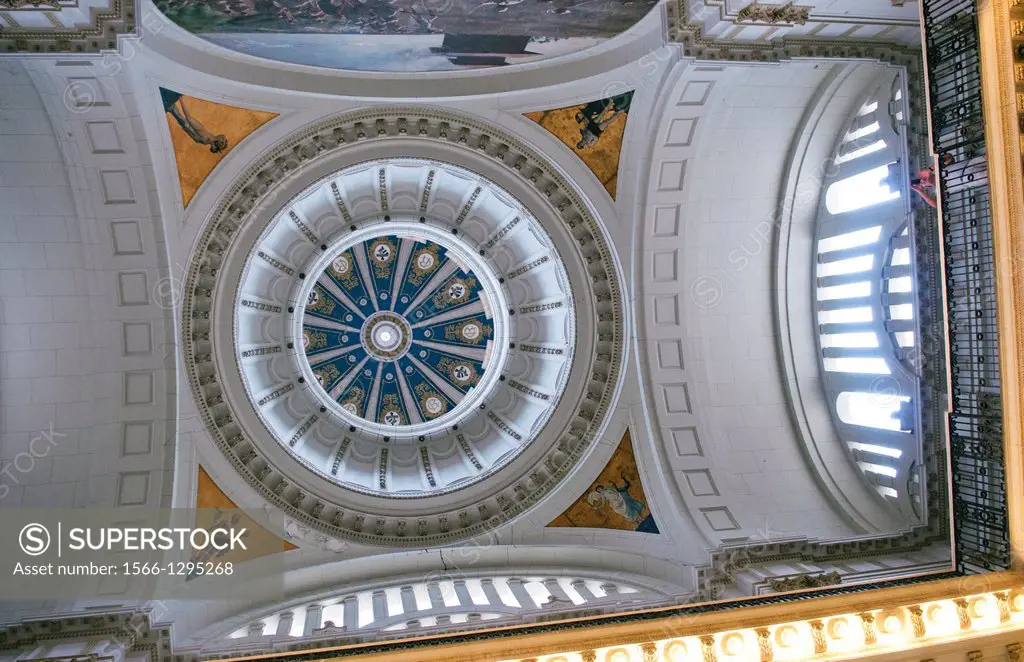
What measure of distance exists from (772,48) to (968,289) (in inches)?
209

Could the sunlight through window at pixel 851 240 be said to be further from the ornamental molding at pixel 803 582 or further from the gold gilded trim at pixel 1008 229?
the ornamental molding at pixel 803 582

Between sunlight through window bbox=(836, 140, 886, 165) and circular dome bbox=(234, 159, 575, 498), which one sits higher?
sunlight through window bbox=(836, 140, 886, 165)

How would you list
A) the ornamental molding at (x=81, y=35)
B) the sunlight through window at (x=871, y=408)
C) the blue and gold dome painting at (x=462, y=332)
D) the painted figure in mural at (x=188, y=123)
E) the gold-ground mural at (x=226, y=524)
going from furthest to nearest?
the blue and gold dome painting at (x=462, y=332)
the sunlight through window at (x=871, y=408)
the gold-ground mural at (x=226, y=524)
the painted figure in mural at (x=188, y=123)
the ornamental molding at (x=81, y=35)

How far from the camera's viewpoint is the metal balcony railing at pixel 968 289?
980cm

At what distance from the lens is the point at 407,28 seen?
11.8 m

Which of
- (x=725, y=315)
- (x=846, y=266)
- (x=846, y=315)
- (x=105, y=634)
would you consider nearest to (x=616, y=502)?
(x=725, y=315)

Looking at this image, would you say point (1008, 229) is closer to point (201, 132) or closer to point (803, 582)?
point (803, 582)

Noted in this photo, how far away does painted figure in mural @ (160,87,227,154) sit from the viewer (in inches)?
487

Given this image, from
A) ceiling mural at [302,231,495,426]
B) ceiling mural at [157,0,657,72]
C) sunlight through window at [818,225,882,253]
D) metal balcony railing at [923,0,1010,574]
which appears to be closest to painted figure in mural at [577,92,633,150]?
ceiling mural at [157,0,657,72]

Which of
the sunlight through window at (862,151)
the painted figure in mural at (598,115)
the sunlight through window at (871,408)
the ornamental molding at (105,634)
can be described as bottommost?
the ornamental molding at (105,634)

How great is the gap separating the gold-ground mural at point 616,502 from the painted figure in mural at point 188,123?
1007cm

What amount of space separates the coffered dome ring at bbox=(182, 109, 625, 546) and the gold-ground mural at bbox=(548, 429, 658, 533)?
2.17 ft

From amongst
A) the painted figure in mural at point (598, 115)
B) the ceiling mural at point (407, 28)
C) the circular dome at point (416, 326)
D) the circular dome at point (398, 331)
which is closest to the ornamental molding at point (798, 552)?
the circular dome at point (416, 326)

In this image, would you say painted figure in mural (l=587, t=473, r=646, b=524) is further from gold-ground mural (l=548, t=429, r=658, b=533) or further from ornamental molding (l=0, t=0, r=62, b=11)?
ornamental molding (l=0, t=0, r=62, b=11)
